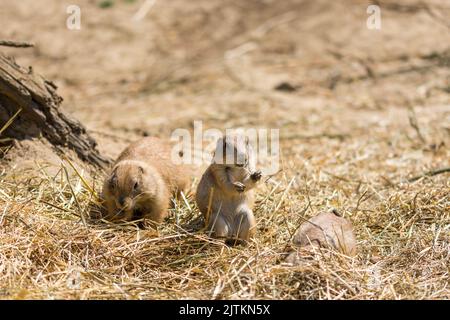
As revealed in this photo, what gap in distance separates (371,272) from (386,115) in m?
4.87

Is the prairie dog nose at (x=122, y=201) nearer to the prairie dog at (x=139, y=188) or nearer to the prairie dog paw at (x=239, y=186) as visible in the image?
the prairie dog at (x=139, y=188)

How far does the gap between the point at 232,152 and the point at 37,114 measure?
202cm

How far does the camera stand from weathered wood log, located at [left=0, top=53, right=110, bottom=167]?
5680 millimetres

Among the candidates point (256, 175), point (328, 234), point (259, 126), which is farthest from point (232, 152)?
point (259, 126)

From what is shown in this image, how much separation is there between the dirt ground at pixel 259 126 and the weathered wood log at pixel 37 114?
15 cm

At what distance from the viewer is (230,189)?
15.6 feet

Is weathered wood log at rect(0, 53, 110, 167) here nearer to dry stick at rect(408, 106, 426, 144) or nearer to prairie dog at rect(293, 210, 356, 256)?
prairie dog at rect(293, 210, 356, 256)

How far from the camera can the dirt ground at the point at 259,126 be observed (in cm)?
434

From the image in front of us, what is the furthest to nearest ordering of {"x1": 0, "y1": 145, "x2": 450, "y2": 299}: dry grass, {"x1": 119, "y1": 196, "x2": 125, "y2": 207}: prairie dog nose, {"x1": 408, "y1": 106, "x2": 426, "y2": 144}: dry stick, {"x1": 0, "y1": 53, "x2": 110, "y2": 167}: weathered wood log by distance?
{"x1": 408, "y1": 106, "x2": 426, "y2": 144}: dry stick → {"x1": 0, "y1": 53, "x2": 110, "y2": 167}: weathered wood log → {"x1": 119, "y1": 196, "x2": 125, "y2": 207}: prairie dog nose → {"x1": 0, "y1": 145, "x2": 450, "y2": 299}: dry grass

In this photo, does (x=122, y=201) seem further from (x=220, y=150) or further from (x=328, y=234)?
(x=328, y=234)

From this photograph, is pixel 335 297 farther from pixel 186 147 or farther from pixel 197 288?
pixel 186 147

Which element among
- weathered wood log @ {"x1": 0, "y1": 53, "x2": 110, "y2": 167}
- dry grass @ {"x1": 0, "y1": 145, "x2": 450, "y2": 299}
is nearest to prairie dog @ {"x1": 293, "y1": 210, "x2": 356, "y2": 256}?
dry grass @ {"x1": 0, "y1": 145, "x2": 450, "y2": 299}

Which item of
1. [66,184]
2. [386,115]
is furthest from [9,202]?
[386,115]

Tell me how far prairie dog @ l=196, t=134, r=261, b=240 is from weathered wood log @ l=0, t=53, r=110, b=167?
67.5 inches
